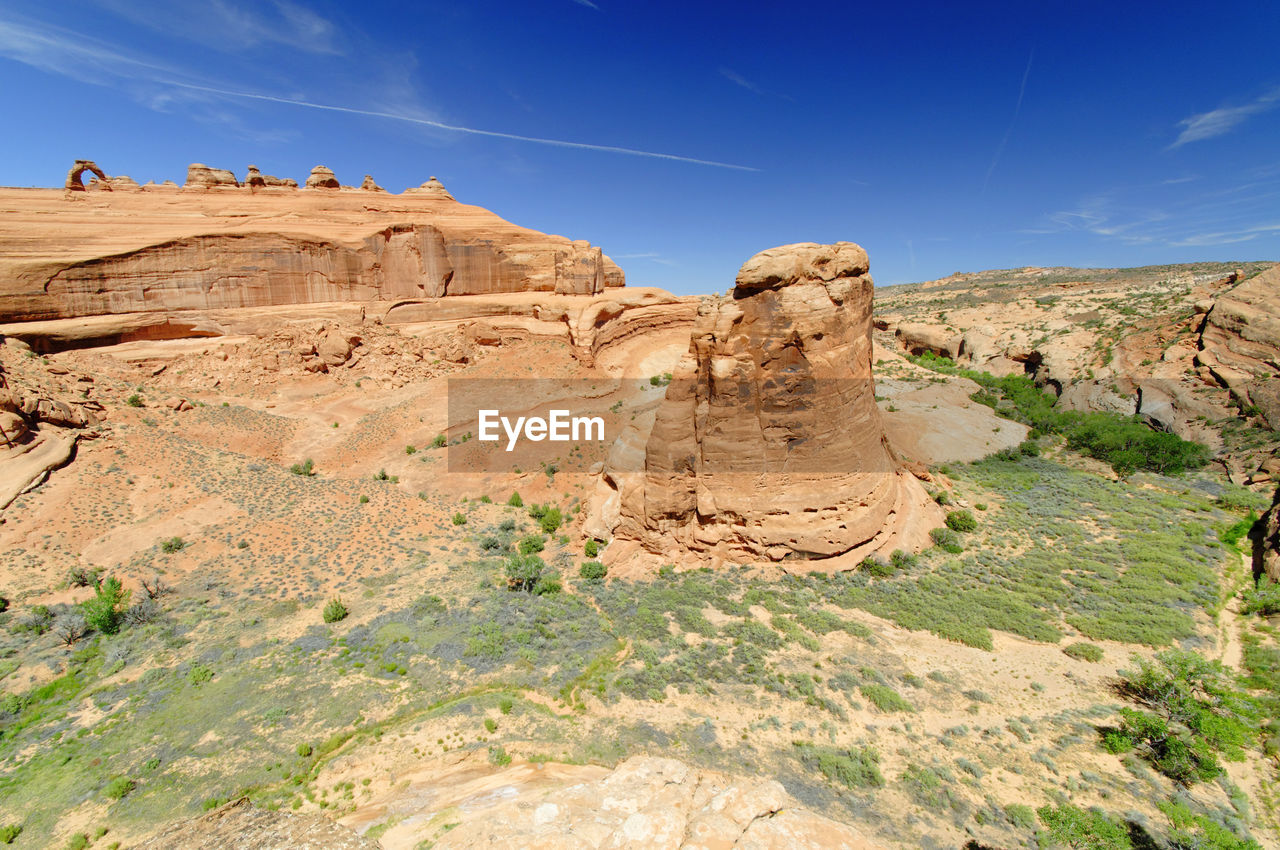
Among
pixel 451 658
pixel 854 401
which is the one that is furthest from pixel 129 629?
pixel 854 401

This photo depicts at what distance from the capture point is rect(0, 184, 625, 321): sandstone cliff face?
25141mm

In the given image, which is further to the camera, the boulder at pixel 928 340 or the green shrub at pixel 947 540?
the boulder at pixel 928 340

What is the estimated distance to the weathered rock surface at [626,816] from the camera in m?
6.28

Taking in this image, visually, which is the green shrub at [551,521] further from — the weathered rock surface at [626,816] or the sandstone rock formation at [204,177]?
the sandstone rock formation at [204,177]

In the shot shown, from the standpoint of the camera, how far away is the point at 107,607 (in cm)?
1303

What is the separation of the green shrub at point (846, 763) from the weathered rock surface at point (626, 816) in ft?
5.77

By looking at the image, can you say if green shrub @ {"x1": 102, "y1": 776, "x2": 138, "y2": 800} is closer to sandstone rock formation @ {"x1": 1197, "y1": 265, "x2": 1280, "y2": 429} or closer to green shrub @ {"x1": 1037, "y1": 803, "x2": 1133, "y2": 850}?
green shrub @ {"x1": 1037, "y1": 803, "x2": 1133, "y2": 850}

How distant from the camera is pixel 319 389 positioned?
2862 cm

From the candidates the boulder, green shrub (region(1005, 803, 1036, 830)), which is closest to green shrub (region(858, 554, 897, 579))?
green shrub (region(1005, 803, 1036, 830))

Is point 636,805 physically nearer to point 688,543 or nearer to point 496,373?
point 688,543

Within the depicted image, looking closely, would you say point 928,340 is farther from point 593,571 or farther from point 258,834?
point 258,834

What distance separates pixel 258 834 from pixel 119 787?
4.27 m

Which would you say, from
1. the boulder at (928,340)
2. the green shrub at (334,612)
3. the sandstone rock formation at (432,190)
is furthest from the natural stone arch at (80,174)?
the boulder at (928,340)

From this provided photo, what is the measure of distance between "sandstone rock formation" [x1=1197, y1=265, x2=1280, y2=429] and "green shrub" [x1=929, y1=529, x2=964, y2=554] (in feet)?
63.3
